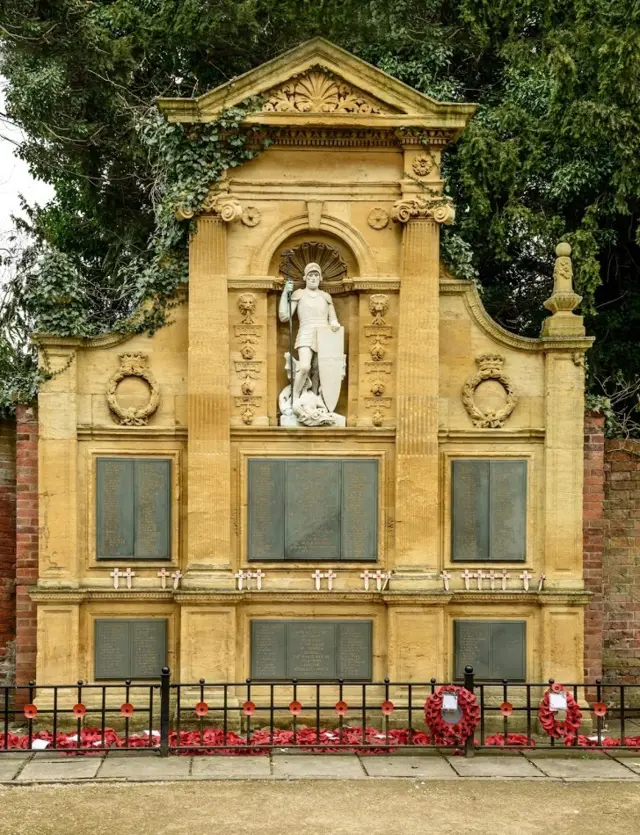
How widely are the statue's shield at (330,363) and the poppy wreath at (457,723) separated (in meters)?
3.88

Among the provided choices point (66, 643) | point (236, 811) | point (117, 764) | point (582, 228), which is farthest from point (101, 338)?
point (582, 228)

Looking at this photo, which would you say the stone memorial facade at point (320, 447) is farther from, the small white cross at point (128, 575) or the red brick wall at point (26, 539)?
the red brick wall at point (26, 539)

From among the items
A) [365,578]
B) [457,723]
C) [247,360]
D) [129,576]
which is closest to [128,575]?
[129,576]

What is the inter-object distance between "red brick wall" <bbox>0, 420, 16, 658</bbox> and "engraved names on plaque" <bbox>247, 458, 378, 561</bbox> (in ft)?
10.6

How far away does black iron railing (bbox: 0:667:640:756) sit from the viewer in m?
12.3

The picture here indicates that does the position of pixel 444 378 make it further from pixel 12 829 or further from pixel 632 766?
pixel 12 829

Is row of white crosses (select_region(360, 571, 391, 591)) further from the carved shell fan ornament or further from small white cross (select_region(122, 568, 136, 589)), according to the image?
the carved shell fan ornament

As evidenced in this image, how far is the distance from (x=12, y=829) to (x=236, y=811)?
6.57 ft

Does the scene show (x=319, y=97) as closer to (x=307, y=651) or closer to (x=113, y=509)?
(x=113, y=509)

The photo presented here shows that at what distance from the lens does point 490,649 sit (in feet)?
46.3

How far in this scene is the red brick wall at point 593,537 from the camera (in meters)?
14.6

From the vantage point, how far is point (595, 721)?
1414cm

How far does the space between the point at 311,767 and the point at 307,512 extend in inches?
133

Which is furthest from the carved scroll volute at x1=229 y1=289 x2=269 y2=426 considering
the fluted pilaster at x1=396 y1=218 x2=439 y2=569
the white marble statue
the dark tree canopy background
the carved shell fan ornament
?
the dark tree canopy background
